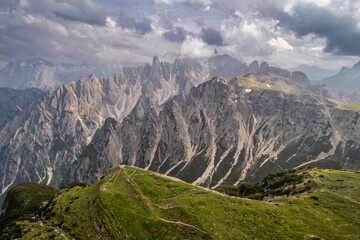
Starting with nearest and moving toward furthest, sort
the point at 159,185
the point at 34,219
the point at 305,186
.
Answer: the point at 34,219, the point at 159,185, the point at 305,186

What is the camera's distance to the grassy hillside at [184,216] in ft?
241

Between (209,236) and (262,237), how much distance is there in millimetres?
19470

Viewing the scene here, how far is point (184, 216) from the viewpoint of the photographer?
80.0 m

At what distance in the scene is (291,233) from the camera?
236 ft

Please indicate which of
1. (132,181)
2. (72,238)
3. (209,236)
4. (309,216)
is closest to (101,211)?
(72,238)

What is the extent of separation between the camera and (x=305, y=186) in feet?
438

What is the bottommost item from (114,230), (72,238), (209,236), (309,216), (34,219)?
(34,219)

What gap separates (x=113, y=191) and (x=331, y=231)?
318 feet

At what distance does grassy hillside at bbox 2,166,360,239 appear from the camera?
73.5 m

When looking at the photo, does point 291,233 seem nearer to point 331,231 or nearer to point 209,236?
point 331,231

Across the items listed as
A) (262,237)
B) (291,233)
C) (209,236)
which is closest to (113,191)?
(209,236)

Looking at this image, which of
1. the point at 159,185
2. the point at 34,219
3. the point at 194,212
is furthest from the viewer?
the point at 159,185

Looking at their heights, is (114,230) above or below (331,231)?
below

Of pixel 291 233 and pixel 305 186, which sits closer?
pixel 291 233
